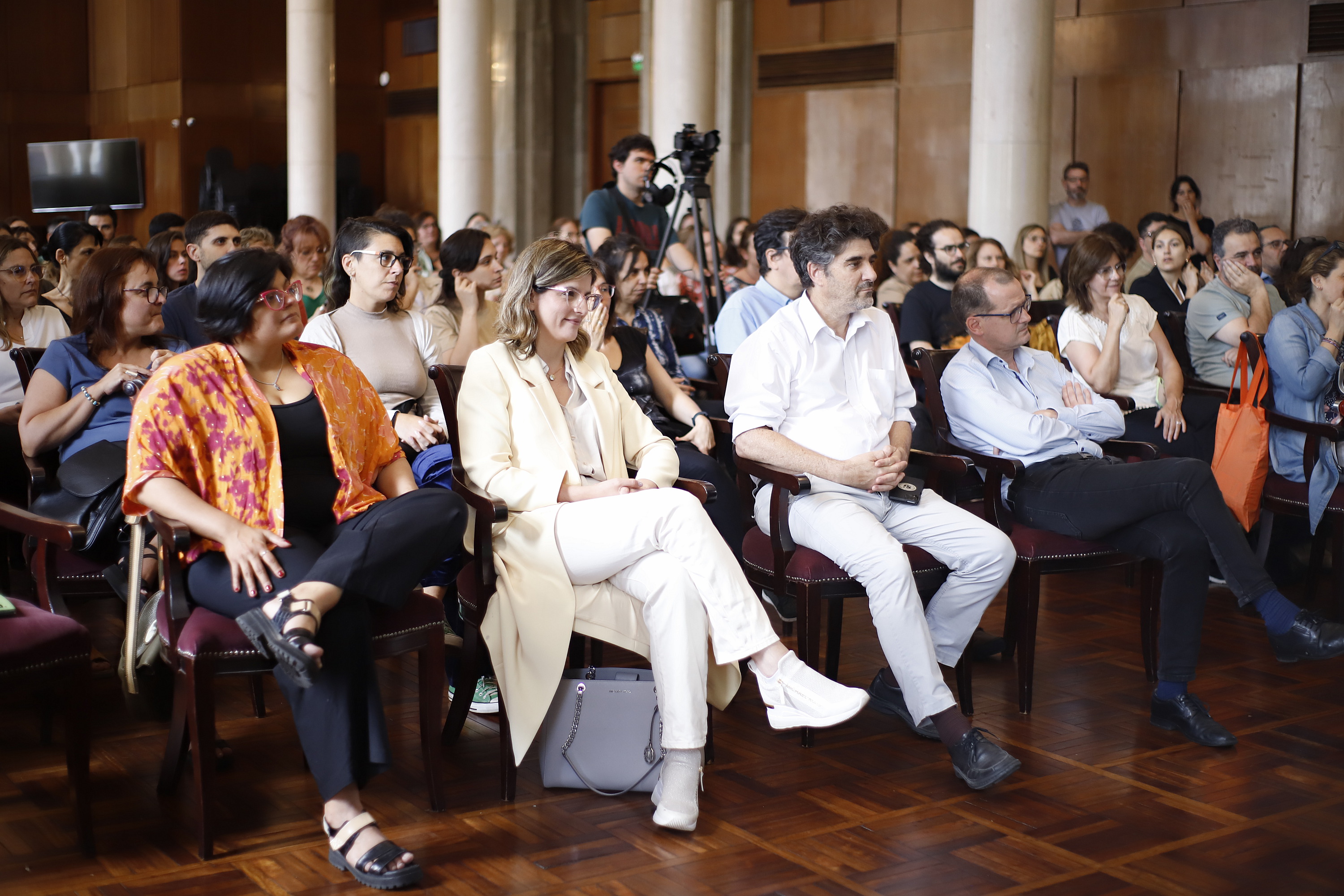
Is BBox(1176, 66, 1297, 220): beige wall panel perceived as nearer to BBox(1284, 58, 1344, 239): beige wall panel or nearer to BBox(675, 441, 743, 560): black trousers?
BBox(1284, 58, 1344, 239): beige wall panel

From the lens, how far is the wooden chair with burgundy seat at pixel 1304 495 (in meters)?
4.09

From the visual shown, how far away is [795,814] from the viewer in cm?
280

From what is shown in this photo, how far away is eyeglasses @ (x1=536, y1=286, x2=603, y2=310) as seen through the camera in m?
3.09

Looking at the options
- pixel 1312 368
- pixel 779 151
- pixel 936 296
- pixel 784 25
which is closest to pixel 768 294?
pixel 936 296

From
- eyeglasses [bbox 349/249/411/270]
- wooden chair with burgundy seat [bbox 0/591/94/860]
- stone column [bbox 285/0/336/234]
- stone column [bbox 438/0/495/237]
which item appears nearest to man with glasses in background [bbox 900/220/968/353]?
eyeglasses [bbox 349/249/411/270]

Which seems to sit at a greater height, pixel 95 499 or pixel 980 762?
pixel 95 499

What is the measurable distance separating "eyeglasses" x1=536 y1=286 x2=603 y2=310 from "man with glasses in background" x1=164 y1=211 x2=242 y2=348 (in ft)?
5.37

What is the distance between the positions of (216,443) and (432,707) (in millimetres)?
717

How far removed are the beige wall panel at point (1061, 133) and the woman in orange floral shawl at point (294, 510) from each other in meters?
7.97

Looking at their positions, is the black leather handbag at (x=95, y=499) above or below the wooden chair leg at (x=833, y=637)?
above

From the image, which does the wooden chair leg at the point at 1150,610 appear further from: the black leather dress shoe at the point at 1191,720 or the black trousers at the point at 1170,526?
the black leather dress shoe at the point at 1191,720

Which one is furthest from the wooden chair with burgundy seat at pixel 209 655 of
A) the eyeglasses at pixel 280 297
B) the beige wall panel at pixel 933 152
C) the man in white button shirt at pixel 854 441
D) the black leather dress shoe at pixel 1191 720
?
the beige wall panel at pixel 933 152

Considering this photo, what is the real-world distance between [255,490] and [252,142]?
13734mm

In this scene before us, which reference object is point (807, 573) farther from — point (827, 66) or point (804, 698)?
point (827, 66)
